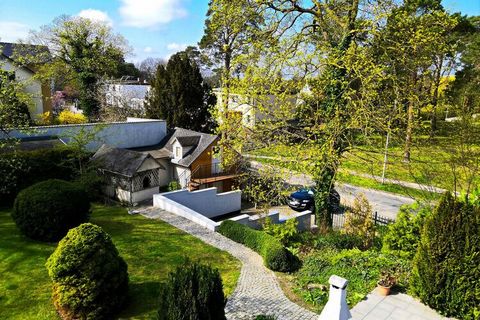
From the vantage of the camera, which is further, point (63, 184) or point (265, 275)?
point (63, 184)

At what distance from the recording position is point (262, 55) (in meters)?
14.3

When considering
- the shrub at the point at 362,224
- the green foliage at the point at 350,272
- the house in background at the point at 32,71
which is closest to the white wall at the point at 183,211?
the green foliage at the point at 350,272

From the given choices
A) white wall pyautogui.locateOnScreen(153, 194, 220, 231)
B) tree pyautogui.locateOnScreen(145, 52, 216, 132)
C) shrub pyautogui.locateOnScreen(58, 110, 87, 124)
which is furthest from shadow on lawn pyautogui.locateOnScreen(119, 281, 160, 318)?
shrub pyautogui.locateOnScreen(58, 110, 87, 124)

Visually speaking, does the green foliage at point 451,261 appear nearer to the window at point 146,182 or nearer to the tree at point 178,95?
the window at point 146,182

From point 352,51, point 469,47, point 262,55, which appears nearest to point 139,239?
point 262,55

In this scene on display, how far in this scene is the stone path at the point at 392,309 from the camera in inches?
308

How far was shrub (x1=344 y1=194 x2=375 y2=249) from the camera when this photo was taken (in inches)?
551

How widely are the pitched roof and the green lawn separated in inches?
139

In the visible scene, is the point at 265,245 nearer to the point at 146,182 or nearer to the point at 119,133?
the point at 146,182

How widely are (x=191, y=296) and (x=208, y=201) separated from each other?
13.7m

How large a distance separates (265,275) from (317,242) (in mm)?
3620

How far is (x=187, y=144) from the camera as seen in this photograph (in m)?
22.6

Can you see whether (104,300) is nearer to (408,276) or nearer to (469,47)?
(408,276)

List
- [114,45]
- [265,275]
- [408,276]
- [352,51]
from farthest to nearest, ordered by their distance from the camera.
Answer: [114,45]
[352,51]
[265,275]
[408,276]
